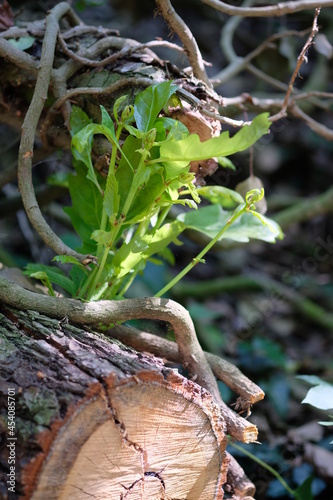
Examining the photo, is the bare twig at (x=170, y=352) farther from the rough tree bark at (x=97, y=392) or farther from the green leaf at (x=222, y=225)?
the green leaf at (x=222, y=225)

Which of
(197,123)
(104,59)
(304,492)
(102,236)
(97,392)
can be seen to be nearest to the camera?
(97,392)

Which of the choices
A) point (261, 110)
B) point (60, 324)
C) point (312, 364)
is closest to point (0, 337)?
point (60, 324)

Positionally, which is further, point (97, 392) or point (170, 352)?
point (170, 352)

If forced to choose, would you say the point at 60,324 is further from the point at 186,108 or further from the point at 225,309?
the point at 225,309

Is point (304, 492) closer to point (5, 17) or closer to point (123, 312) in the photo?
point (123, 312)

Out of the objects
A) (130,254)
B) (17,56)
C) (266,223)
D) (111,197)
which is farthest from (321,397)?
(17,56)

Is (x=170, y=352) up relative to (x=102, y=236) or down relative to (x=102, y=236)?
down

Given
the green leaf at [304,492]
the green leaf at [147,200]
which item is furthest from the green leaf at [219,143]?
the green leaf at [304,492]
